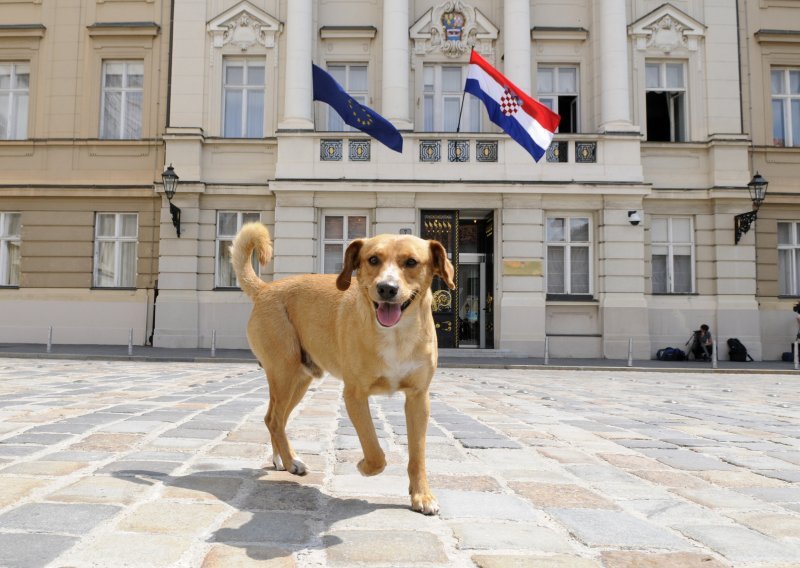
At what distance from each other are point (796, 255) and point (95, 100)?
24.7 meters

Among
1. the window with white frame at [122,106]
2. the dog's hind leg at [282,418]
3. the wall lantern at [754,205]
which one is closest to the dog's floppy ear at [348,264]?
the dog's hind leg at [282,418]

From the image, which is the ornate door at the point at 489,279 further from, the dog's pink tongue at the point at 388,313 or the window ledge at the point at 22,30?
the dog's pink tongue at the point at 388,313

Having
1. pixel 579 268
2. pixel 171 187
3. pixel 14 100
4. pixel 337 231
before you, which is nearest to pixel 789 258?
pixel 579 268

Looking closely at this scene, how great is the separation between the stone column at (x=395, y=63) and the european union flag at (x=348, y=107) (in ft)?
11.3

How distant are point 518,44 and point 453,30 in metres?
2.53

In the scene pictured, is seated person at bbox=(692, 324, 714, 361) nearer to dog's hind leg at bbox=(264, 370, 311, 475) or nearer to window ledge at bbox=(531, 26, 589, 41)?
window ledge at bbox=(531, 26, 589, 41)

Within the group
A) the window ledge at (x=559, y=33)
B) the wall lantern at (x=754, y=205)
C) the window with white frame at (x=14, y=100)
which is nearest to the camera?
the wall lantern at (x=754, y=205)

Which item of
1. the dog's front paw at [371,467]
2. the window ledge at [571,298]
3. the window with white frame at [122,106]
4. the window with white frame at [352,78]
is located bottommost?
the dog's front paw at [371,467]

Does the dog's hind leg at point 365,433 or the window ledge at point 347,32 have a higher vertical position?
the window ledge at point 347,32

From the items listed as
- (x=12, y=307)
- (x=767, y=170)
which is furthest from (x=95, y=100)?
(x=767, y=170)

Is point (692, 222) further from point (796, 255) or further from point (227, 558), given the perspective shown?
point (227, 558)

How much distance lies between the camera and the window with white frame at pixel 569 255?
20.0 m

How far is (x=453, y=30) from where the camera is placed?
21.3 meters

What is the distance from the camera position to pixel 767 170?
69.0 ft
